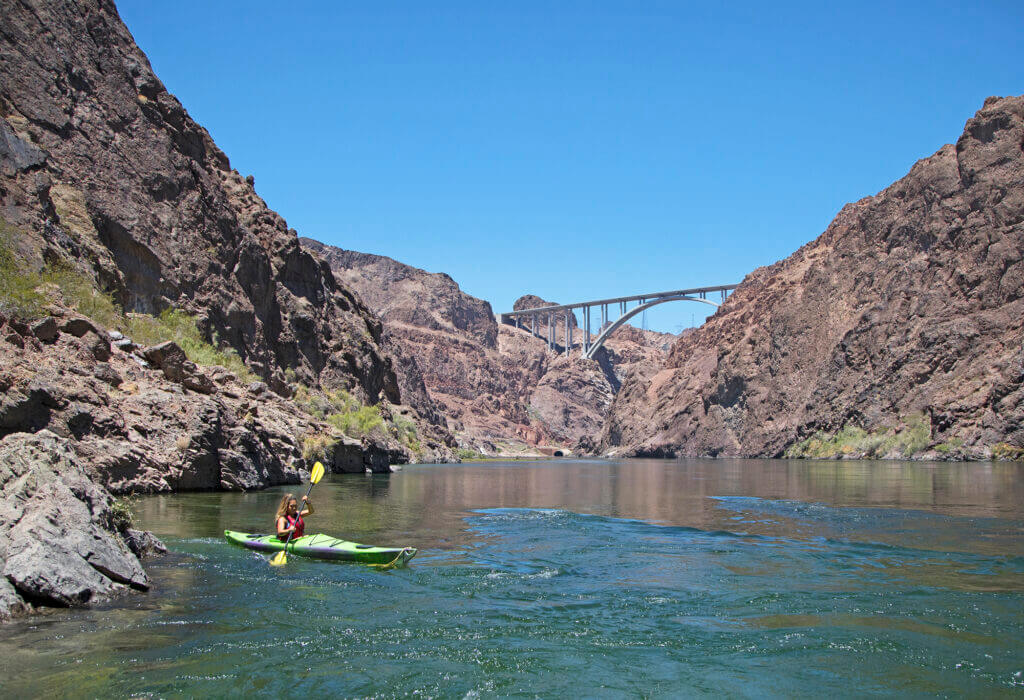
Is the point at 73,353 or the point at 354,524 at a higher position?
the point at 73,353

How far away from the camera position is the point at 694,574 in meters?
16.3

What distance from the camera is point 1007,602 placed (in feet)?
43.1

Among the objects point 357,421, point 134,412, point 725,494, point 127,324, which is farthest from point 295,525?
point 357,421

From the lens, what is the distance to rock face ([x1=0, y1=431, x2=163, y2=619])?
445 inches

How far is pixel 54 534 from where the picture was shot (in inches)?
471

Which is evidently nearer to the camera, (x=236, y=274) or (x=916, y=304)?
(x=236, y=274)

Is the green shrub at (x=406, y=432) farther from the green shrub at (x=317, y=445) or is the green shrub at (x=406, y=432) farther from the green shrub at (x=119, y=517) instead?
the green shrub at (x=119, y=517)

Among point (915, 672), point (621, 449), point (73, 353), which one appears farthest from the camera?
point (621, 449)

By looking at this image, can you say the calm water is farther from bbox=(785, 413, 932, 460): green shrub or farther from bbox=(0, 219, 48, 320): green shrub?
bbox=(785, 413, 932, 460): green shrub

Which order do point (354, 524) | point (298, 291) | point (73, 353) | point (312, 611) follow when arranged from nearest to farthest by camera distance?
point (312, 611), point (354, 524), point (73, 353), point (298, 291)

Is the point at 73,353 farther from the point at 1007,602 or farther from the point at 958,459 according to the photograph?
the point at 958,459

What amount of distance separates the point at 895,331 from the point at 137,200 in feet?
236

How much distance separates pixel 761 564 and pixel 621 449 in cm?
11551

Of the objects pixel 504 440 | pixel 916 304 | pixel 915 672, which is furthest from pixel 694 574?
Answer: pixel 504 440
